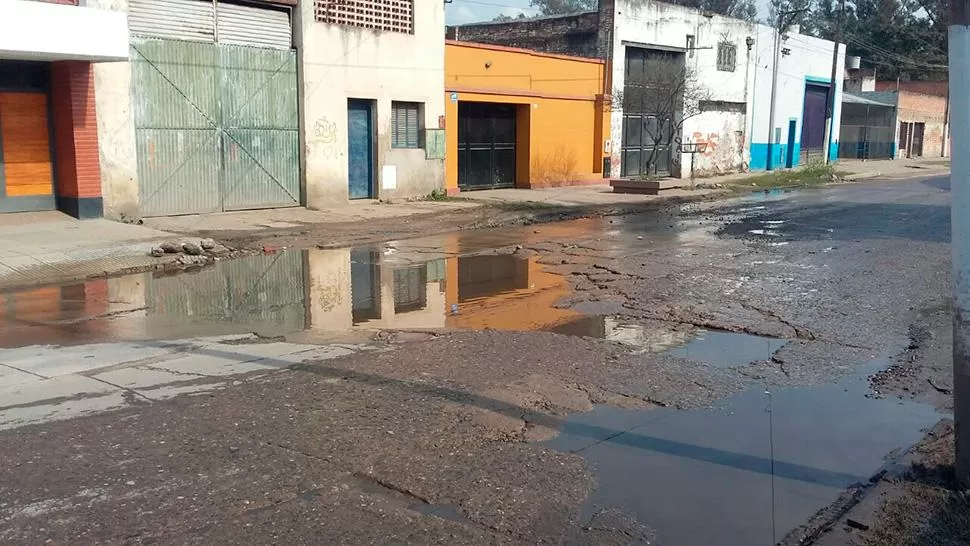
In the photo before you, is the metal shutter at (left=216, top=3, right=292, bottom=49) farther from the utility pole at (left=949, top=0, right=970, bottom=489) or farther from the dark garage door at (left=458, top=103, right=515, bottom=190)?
the utility pole at (left=949, top=0, right=970, bottom=489)

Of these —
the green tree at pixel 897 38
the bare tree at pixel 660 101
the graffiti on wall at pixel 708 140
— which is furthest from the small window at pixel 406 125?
the green tree at pixel 897 38

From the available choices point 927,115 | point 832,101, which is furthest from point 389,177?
point 927,115

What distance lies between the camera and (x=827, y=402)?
6582mm

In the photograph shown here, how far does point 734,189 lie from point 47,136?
70.8 feet

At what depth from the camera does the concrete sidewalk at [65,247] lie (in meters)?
11.9

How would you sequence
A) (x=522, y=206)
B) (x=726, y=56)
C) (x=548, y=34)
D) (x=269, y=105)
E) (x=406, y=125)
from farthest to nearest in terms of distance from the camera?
(x=726, y=56) < (x=548, y=34) < (x=406, y=125) < (x=522, y=206) < (x=269, y=105)

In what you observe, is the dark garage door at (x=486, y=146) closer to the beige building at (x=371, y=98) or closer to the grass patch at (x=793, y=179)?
the beige building at (x=371, y=98)

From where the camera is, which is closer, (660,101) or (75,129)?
(75,129)

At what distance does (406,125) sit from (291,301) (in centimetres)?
1355

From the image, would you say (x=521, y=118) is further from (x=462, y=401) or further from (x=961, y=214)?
(x=961, y=214)

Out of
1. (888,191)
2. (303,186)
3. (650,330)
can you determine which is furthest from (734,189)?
(650,330)

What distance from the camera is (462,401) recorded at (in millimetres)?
6211

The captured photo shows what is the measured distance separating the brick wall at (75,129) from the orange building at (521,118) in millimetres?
10490

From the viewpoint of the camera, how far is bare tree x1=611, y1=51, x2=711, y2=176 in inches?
1232
